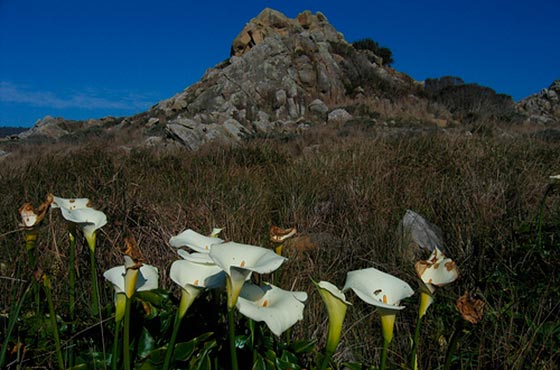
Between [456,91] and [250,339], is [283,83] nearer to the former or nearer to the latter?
[456,91]

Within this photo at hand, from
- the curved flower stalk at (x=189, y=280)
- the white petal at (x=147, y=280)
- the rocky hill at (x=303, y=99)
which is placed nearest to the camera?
the curved flower stalk at (x=189, y=280)

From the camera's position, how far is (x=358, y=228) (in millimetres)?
3357

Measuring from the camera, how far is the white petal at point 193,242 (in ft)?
3.51

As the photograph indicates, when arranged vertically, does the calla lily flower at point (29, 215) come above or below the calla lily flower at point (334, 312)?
above

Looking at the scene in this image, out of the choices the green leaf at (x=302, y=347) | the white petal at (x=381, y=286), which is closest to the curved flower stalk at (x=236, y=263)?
the white petal at (x=381, y=286)

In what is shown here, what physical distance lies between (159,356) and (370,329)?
125 centimetres

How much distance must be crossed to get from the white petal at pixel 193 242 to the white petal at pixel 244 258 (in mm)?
115

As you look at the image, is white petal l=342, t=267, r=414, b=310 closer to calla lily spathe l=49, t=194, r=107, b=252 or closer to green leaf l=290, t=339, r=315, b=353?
green leaf l=290, t=339, r=315, b=353

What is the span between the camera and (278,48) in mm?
19953

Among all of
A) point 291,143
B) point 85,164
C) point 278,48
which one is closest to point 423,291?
point 85,164

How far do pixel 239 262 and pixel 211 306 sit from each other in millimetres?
482

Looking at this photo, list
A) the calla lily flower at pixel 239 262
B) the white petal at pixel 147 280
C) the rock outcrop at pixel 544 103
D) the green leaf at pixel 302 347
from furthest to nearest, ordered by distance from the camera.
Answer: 1. the rock outcrop at pixel 544 103
2. the green leaf at pixel 302 347
3. the white petal at pixel 147 280
4. the calla lily flower at pixel 239 262

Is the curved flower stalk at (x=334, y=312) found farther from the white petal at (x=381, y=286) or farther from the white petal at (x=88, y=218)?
the white petal at (x=88, y=218)

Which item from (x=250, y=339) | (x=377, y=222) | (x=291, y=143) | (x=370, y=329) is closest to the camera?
(x=250, y=339)
